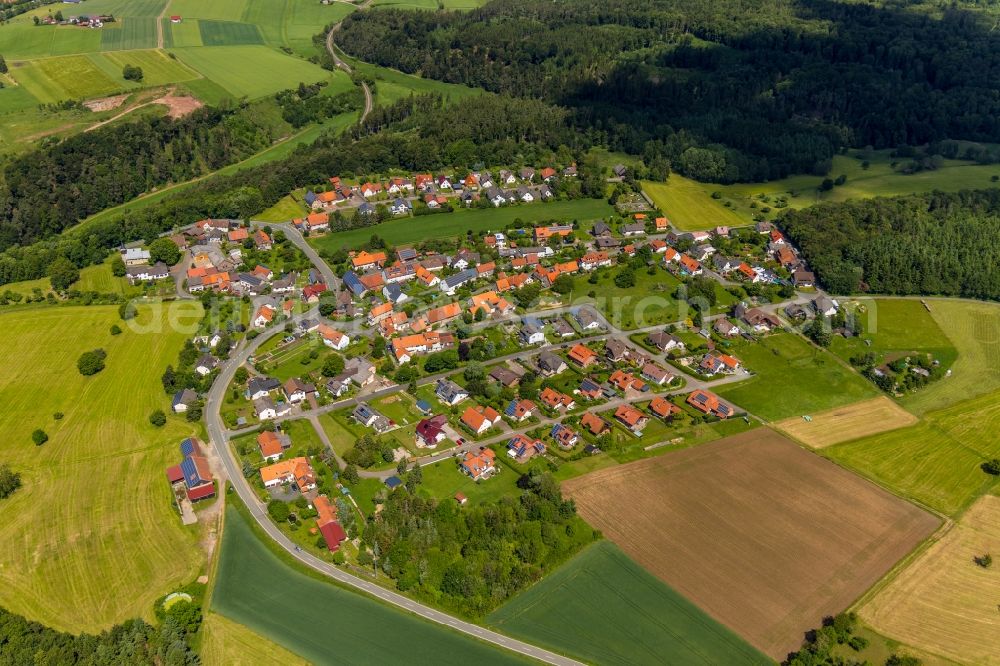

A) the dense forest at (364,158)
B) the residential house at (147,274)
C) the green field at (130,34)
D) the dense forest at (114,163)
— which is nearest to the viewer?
the residential house at (147,274)

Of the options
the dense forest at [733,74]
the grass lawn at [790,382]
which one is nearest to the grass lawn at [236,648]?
the grass lawn at [790,382]

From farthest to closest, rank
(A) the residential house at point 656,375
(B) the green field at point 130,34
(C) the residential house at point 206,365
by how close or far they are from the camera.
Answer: (B) the green field at point 130,34
(C) the residential house at point 206,365
(A) the residential house at point 656,375

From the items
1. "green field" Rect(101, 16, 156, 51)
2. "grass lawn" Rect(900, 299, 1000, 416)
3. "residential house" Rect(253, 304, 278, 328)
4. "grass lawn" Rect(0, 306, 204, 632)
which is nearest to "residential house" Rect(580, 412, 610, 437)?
"grass lawn" Rect(900, 299, 1000, 416)

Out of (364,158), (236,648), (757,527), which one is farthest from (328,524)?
(364,158)

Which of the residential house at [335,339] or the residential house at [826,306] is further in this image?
the residential house at [826,306]

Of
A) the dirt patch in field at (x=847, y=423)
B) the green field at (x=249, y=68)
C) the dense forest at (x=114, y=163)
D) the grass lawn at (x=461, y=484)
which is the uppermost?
the green field at (x=249, y=68)

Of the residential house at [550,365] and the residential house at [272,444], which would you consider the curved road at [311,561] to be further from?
the residential house at [550,365]

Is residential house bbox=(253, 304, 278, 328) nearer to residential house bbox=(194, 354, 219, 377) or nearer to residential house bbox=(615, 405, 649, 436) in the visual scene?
residential house bbox=(194, 354, 219, 377)

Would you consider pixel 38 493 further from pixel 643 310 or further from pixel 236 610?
pixel 643 310
